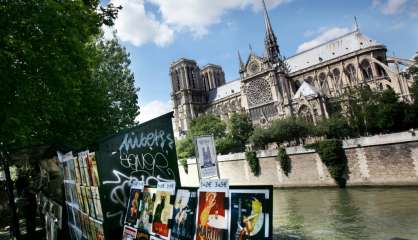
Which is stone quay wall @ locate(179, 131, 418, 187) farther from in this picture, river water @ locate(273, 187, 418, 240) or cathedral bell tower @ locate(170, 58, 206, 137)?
cathedral bell tower @ locate(170, 58, 206, 137)

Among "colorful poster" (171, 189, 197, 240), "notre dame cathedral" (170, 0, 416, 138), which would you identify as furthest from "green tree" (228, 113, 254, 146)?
"colorful poster" (171, 189, 197, 240)

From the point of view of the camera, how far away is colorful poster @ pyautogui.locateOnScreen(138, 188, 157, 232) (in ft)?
17.5

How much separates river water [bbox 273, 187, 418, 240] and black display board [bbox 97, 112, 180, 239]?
6058 mm

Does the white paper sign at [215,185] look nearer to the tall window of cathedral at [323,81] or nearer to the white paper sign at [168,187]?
the white paper sign at [168,187]

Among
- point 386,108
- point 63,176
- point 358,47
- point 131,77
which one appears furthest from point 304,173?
point 358,47

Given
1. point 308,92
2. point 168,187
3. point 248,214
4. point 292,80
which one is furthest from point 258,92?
point 248,214

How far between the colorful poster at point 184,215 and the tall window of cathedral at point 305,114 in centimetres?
5334

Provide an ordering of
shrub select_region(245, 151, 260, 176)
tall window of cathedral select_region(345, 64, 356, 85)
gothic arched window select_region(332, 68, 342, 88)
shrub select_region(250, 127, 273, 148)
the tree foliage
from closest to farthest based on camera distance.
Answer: the tree foliage < shrub select_region(245, 151, 260, 176) < shrub select_region(250, 127, 273, 148) < tall window of cathedral select_region(345, 64, 356, 85) < gothic arched window select_region(332, 68, 342, 88)

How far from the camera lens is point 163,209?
506 centimetres

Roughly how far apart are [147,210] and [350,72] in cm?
6639

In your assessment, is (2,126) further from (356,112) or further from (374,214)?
(356,112)

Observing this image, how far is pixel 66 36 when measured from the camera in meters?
9.07

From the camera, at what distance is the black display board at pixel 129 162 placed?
6184 mm

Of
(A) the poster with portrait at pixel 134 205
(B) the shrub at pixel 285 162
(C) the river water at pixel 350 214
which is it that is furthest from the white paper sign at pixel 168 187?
(B) the shrub at pixel 285 162
